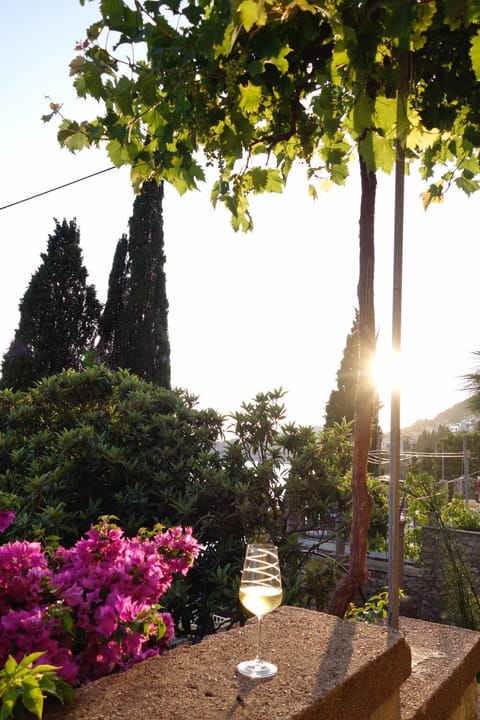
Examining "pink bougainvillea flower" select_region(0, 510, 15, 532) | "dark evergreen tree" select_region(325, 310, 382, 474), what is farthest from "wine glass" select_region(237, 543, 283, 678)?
"dark evergreen tree" select_region(325, 310, 382, 474)

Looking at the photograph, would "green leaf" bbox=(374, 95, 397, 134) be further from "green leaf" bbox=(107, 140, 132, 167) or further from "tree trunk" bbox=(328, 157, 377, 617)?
"green leaf" bbox=(107, 140, 132, 167)

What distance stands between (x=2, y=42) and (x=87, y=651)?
9.65 feet

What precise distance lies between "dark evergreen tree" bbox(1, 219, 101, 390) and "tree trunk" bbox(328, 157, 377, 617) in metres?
11.6

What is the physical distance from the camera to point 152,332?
45.8 ft

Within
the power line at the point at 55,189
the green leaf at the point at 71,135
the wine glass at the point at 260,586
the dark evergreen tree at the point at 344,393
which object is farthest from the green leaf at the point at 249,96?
the dark evergreen tree at the point at 344,393

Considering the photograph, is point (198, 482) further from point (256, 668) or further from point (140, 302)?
point (140, 302)

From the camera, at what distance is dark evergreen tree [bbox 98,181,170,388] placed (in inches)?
545

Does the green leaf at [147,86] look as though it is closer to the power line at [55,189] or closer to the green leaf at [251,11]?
the green leaf at [251,11]

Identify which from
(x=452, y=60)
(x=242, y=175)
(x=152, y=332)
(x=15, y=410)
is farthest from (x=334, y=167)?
(x=152, y=332)

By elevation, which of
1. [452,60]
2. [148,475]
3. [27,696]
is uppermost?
[452,60]

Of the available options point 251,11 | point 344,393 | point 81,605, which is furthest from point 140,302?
point 251,11

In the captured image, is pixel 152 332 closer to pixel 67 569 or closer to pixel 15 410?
pixel 15 410

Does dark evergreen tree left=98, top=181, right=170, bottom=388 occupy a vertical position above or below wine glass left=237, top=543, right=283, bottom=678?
above

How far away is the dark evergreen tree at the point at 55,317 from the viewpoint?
12.9 meters
